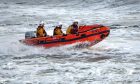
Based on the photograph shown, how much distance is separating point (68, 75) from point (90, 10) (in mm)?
21432

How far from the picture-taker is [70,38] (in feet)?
54.3

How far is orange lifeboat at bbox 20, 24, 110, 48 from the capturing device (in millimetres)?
16406

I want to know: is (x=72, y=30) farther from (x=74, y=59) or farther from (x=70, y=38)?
(x=74, y=59)

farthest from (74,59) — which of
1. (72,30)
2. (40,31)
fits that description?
(40,31)

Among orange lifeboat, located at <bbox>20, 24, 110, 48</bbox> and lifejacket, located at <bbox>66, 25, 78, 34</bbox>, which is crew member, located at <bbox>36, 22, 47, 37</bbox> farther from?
lifejacket, located at <bbox>66, 25, 78, 34</bbox>

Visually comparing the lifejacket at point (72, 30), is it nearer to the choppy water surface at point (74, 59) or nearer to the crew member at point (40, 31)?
the choppy water surface at point (74, 59)

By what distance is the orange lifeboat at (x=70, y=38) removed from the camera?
16.4 m

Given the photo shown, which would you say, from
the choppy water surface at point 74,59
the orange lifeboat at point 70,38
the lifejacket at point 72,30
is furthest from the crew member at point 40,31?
the lifejacket at point 72,30

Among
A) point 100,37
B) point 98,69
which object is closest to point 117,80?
point 98,69

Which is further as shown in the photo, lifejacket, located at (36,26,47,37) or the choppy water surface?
lifejacket, located at (36,26,47,37)

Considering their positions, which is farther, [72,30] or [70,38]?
[72,30]

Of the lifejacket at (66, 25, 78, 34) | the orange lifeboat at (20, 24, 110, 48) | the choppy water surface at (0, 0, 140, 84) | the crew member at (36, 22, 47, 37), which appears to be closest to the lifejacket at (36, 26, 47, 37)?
the crew member at (36, 22, 47, 37)

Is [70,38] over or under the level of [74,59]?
over

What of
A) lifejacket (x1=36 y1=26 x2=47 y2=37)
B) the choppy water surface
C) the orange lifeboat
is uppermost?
lifejacket (x1=36 y1=26 x2=47 y2=37)
